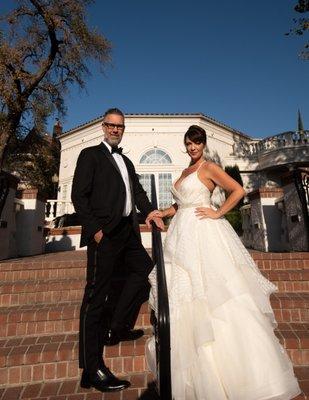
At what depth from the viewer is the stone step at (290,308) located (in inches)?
128

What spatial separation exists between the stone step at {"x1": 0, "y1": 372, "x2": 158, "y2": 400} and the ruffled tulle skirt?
11.3 inches

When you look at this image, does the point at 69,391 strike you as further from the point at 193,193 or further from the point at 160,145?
the point at 160,145

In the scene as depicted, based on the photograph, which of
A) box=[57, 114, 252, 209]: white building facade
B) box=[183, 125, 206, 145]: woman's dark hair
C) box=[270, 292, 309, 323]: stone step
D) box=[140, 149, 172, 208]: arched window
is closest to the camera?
box=[183, 125, 206, 145]: woman's dark hair

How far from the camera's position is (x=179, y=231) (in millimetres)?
2438

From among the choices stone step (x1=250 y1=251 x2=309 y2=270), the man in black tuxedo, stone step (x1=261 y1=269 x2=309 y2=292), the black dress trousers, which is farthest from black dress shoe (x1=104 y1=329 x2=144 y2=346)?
stone step (x1=250 y1=251 x2=309 y2=270)

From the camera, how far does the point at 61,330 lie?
3.17m

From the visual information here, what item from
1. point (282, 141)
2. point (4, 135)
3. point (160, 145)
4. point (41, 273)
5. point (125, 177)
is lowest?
point (41, 273)

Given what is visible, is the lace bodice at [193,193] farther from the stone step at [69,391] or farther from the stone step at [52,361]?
the stone step at [69,391]

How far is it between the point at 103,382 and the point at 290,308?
2.23 meters

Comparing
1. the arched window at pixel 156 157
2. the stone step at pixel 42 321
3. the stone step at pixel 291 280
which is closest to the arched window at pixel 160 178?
the arched window at pixel 156 157

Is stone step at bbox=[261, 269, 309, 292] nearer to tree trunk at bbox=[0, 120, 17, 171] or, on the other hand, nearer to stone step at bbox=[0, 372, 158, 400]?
stone step at bbox=[0, 372, 158, 400]

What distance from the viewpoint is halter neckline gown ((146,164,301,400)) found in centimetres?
188

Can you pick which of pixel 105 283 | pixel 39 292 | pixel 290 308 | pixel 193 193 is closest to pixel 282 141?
pixel 290 308

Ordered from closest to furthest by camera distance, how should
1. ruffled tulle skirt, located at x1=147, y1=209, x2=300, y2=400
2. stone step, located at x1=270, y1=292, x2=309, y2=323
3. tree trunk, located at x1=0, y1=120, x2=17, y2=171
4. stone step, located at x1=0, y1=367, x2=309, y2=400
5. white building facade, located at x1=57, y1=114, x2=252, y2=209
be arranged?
ruffled tulle skirt, located at x1=147, y1=209, x2=300, y2=400 < stone step, located at x1=0, y1=367, x2=309, y2=400 < stone step, located at x1=270, y1=292, x2=309, y2=323 < tree trunk, located at x1=0, y1=120, x2=17, y2=171 < white building facade, located at x1=57, y1=114, x2=252, y2=209
